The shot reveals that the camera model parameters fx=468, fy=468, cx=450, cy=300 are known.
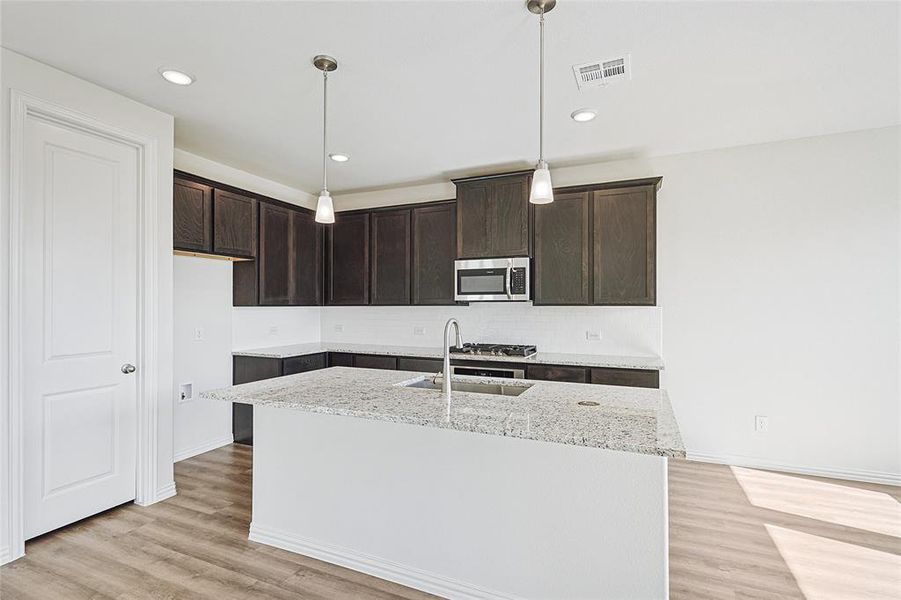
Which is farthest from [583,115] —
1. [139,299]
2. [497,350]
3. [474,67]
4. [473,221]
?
[139,299]

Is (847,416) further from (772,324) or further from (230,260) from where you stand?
(230,260)

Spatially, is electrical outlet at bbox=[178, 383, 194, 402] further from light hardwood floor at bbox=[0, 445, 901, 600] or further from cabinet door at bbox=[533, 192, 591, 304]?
cabinet door at bbox=[533, 192, 591, 304]

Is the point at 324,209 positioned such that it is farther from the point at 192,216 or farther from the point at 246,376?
the point at 246,376

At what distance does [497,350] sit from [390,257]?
1518 millimetres

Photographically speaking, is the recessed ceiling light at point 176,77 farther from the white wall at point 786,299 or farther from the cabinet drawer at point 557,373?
the white wall at point 786,299

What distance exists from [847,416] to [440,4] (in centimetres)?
407

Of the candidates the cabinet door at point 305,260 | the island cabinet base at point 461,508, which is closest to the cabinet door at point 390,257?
the cabinet door at point 305,260

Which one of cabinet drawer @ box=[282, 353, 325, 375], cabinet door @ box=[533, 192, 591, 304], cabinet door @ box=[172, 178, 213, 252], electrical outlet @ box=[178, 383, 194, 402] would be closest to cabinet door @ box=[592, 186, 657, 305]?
cabinet door @ box=[533, 192, 591, 304]

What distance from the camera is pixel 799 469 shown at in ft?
12.0

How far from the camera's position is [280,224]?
462 cm

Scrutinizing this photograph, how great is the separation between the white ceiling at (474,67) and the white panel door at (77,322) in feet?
1.72

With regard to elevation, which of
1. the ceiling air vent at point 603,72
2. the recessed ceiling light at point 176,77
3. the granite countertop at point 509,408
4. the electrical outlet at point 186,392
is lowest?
the electrical outlet at point 186,392

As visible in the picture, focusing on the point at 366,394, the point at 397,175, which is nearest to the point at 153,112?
the point at 397,175

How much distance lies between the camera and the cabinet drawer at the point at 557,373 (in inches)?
149
